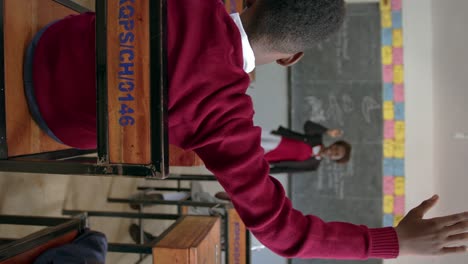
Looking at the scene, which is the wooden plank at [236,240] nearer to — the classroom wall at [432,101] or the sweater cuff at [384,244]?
the classroom wall at [432,101]

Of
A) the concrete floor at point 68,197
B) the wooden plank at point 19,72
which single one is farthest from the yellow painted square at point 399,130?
the wooden plank at point 19,72

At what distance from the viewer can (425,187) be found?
11.6 feet

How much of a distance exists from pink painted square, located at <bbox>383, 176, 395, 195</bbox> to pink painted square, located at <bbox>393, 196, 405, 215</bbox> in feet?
0.27

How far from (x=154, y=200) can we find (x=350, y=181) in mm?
2147

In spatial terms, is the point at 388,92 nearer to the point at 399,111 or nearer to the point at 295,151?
the point at 399,111

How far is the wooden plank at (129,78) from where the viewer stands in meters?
0.75

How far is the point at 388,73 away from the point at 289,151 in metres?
1.48

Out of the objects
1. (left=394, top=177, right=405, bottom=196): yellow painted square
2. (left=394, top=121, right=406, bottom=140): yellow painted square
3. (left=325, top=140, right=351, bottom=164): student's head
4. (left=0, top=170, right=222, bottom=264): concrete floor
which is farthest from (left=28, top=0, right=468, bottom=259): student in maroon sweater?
(left=394, top=121, right=406, bottom=140): yellow painted square

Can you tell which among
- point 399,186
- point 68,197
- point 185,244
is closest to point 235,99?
point 185,244

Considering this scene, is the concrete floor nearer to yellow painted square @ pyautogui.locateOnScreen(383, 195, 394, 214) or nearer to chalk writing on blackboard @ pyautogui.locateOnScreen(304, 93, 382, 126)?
chalk writing on blackboard @ pyautogui.locateOnScreen(304, 93, 382, 126)

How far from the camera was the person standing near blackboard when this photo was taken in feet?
11.0

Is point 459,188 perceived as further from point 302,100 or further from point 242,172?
point 242,172

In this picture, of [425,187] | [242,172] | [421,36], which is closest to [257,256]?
[425,187]

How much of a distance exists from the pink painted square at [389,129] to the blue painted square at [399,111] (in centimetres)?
8
